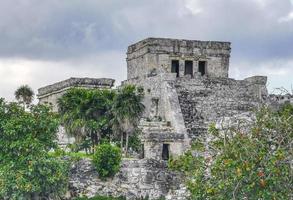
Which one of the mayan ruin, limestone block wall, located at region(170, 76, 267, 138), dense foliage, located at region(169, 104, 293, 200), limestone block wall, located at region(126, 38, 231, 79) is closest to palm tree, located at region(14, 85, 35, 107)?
the mayan ruin

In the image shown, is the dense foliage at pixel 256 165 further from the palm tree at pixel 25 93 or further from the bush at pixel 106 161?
the palm tree at pixel 25 93

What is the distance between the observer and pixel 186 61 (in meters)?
40.8

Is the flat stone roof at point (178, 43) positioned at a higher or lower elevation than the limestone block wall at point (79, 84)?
higher

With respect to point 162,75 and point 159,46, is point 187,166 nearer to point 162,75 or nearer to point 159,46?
point 162,75

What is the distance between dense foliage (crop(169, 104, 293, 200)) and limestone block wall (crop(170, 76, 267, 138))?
16115mm

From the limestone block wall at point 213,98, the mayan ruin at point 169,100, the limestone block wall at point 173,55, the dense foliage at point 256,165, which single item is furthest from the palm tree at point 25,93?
the dense foliage at point 256,165

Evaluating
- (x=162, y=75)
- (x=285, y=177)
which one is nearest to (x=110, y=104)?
(x=162, y=75)

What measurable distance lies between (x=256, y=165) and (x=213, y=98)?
2022cm

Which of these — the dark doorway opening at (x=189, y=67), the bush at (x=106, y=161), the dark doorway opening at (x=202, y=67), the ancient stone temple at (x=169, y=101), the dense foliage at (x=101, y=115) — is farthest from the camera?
the dark doorway opening at (x=202, y=67)

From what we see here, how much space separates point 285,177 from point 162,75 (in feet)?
69.8

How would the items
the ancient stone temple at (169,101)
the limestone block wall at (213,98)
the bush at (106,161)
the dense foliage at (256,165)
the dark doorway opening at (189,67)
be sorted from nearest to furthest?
the dense foliage at (256,165) → the bush at (106,161) → the ancient stone temple at (169,101) → the limestone block wall at (213,98) → the dark doorway opening at (189,67)

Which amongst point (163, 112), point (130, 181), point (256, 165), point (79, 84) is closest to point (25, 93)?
point (79, 84)

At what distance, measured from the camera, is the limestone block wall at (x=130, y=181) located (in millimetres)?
27853

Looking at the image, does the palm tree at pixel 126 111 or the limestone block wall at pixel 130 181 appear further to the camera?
the palm tree at pixel 126 111
